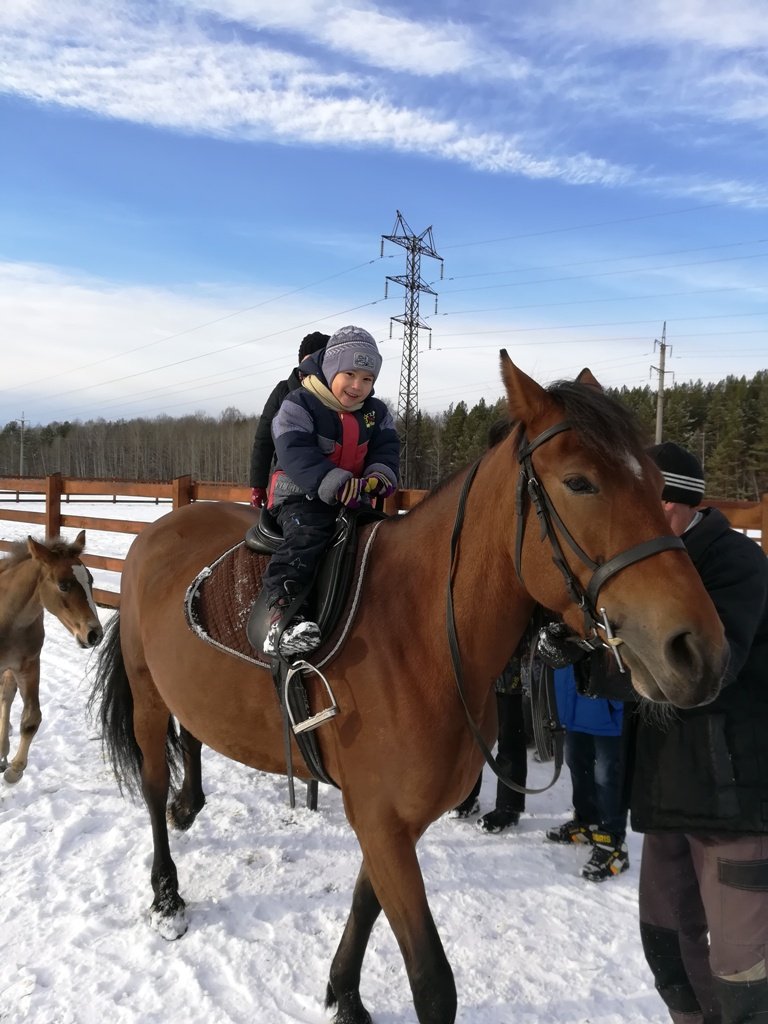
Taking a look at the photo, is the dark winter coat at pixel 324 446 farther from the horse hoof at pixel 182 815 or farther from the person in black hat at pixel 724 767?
the horse hoof at pixel 182 815

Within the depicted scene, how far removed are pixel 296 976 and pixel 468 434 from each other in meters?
40.0

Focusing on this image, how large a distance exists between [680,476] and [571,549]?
2.07 ft

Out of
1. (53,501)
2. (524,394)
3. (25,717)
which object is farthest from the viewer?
(53,501)

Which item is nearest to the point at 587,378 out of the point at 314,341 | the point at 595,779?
the point at 595,779

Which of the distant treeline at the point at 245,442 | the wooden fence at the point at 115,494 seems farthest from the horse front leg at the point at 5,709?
the distant treeline at the point at 245,442

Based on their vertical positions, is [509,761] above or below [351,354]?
below

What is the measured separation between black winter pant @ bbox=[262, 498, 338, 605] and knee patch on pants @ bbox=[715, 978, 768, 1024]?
178 cm

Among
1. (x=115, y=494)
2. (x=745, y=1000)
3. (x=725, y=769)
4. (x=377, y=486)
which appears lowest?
(x=745, y=1000)

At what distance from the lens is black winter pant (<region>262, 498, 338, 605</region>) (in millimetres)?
2258

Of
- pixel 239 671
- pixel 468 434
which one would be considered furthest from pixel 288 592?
pixel 468 434

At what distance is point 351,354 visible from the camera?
2.56m

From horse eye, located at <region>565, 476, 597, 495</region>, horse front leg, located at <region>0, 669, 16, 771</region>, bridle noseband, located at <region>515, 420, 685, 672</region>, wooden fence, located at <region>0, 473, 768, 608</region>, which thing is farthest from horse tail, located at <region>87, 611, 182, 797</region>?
horse eye, located at <region>565, 476, 597, 495</region>

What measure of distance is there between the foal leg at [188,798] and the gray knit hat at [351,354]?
248 centimetres

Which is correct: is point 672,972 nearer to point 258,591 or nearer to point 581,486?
point 581,486
